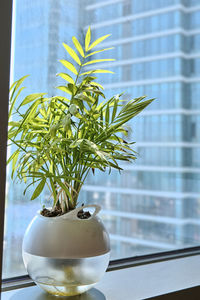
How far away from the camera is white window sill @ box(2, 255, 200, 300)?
91 centimetres

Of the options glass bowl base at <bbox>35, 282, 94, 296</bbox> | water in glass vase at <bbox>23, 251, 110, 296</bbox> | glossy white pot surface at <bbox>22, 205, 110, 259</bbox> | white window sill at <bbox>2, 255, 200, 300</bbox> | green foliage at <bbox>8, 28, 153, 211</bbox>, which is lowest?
white window sill at <bbox>2, 255, 200, 300</bbox>

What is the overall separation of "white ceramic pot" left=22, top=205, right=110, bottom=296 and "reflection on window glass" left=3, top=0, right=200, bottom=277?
283mm

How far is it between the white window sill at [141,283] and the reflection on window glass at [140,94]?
Result: 13cm

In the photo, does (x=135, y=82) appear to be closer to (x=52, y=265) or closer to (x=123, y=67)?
(x=123, y=67)

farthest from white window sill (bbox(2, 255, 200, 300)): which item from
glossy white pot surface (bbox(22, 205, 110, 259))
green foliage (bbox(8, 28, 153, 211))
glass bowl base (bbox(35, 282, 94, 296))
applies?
green foliage (bbox(8, 28, 153, 211))

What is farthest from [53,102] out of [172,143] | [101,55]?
[172,143]

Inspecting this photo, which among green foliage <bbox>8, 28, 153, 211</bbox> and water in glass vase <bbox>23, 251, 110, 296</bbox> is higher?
green foliage <bbox>8, 28, 153, 211</bbox>

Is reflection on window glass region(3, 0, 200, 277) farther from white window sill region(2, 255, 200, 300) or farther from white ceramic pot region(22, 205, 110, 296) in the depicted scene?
white ceramic pot region(22, 205, 110, 296)

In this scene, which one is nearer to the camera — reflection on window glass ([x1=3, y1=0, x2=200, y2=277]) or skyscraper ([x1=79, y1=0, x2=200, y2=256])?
reflection on window glass ([x1=3, y1=0, x2=200, y2=277])

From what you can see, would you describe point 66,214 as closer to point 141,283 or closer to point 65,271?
point 65,271

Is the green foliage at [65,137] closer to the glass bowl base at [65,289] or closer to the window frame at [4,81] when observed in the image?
the window frame at [4,81]

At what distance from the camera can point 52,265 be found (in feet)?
2.56

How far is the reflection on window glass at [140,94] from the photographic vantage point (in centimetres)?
112

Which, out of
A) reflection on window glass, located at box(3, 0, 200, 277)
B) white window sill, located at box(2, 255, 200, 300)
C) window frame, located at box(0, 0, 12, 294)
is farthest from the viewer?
reflection on window glass, located at box(3, 0, 200, 277)
